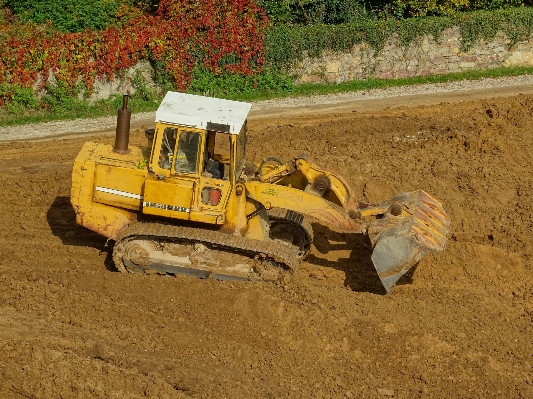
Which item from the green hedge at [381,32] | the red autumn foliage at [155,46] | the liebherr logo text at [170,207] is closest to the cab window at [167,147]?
the liebherr logo text at [170,207]

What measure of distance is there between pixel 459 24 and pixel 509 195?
10.7 meters

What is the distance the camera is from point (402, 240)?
1320cm

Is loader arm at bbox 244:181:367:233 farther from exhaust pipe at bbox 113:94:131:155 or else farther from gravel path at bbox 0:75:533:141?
gravel path at bbox 0:75:533:141

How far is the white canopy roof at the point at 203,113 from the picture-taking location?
42.3 ft

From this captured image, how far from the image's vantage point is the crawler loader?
13180 millimetres

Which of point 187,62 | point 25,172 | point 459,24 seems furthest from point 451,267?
point 459,24

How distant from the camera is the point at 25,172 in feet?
60.2

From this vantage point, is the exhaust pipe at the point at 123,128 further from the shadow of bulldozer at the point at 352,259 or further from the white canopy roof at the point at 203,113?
the shadow of bulldozer at the point at 352,259

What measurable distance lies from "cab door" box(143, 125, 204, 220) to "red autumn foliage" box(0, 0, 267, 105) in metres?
10.6

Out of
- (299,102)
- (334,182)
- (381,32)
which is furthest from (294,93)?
(334,182)

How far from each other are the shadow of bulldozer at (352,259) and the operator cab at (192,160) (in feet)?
8.19

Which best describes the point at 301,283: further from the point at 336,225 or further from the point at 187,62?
the point at 187,62

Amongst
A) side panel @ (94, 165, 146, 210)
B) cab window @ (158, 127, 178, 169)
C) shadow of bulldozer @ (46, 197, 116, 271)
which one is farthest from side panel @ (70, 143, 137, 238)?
cab window @ (158, 127, 178, 169)

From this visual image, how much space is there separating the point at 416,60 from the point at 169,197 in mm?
→ 14839
